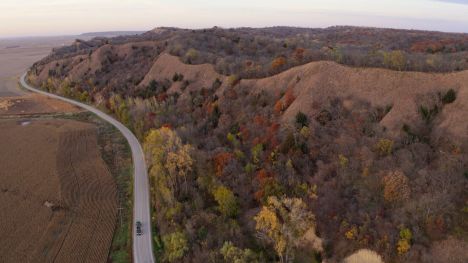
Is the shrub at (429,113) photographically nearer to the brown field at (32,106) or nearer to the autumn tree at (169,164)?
the autumn tree at (169,164)

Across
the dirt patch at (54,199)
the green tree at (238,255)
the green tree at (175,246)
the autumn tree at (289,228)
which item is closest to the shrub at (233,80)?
the dirt patch at (54,199)

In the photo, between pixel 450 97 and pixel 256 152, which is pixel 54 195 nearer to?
pixel 256 152

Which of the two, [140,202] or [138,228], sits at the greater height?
[140,202]

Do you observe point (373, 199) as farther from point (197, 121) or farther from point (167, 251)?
point (197, 121)

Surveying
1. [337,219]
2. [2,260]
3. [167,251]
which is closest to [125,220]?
[167,251]

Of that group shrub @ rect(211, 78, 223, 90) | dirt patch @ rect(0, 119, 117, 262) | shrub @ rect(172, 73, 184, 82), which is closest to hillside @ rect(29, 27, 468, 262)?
shrub @ rect(211, 78, 223, 90)

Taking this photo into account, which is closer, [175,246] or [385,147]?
[175,246]

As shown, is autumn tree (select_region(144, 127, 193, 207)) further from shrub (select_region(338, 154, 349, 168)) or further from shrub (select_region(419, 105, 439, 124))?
shrub (select_region(419, 105, 439, 124))

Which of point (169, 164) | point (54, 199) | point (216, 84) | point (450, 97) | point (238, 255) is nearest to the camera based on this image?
point (238, 255)

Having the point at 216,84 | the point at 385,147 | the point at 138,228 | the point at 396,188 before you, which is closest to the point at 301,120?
the point at 385,147
